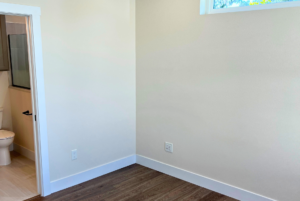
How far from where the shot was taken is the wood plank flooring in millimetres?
2782

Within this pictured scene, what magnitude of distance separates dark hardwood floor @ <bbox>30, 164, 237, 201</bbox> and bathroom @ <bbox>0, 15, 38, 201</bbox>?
0.77m

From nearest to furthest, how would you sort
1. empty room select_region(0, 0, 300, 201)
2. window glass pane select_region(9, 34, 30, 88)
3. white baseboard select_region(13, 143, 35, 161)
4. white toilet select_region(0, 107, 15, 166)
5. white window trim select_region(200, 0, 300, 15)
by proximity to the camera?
white window trim select_region(200, 0, 300, 15) < empty room select_region(0, 0, 300, 201) < white toilet select_region(0, 107, 15, 166) < window glass pane select_region(9, 34, 30, 88) < white baseboard select_region(13, 143, 35, 161)

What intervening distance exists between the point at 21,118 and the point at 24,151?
1.66 feet

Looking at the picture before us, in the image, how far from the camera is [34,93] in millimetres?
2592

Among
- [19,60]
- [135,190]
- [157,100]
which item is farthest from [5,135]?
[157,100]

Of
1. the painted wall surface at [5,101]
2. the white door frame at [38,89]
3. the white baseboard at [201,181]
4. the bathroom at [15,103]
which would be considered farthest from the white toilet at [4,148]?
the white baseboard at [201,181]

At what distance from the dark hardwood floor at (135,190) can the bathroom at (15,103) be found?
0.77 m

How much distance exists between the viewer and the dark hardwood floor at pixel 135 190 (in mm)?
2748

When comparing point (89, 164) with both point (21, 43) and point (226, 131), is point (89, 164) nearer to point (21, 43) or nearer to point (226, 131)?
point (226, 131)

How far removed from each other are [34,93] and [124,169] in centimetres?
156

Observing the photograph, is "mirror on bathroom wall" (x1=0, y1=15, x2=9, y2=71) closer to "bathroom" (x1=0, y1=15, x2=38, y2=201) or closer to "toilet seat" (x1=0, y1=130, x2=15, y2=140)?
"bathroom" (x1=0, y1=15, x2=38, y2=201)

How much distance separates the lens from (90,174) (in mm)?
3158

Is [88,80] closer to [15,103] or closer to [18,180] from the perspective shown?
[18,180]

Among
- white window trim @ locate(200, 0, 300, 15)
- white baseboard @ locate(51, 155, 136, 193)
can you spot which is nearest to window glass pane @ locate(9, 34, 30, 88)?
white baseboard @ locate(51, 155, 136, 193)
